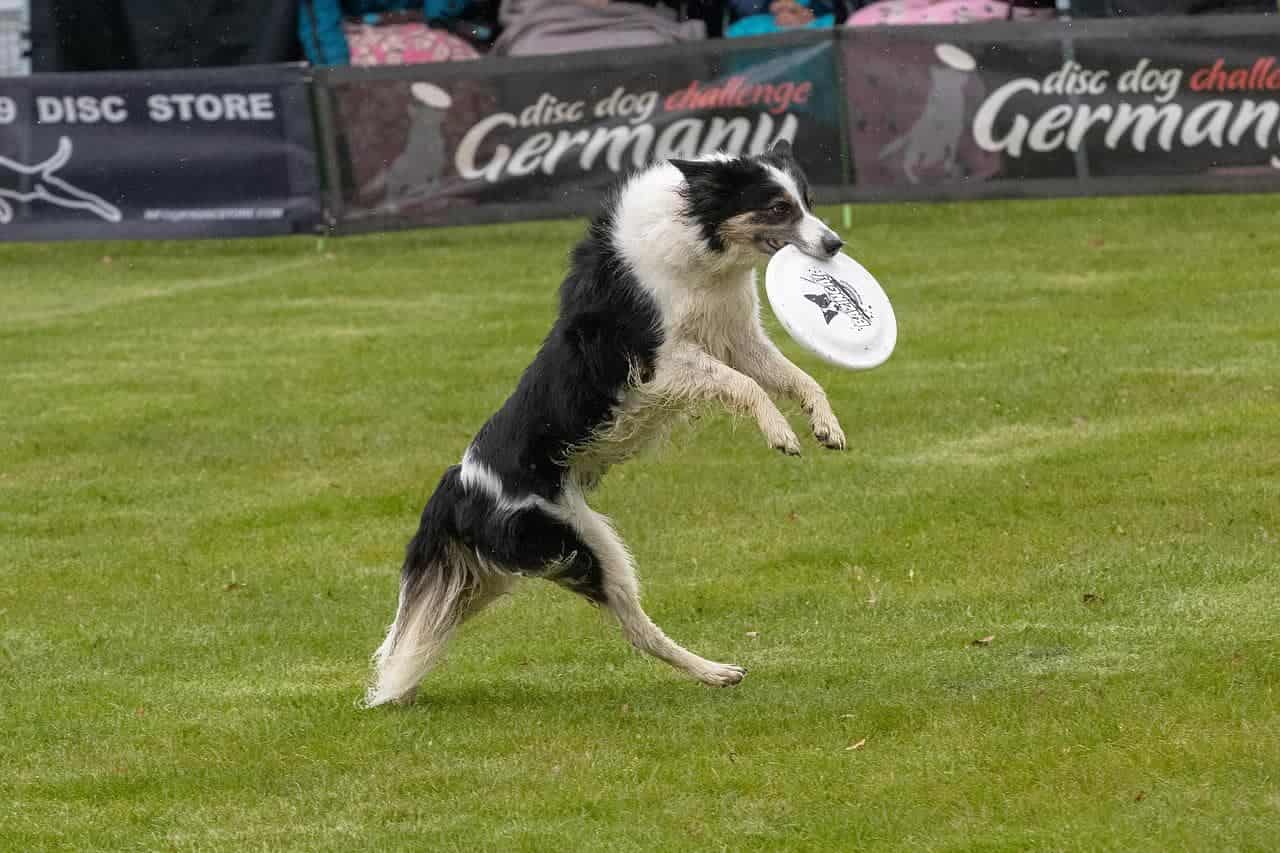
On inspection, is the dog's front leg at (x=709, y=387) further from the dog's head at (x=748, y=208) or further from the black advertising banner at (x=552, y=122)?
the black advertising banner at (x=552, y=122)

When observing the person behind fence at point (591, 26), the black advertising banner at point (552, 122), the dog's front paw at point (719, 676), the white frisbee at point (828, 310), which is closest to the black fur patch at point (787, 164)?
the white frisbee at point (828, 310)

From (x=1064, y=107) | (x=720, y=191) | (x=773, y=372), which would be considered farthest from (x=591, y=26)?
(x=720, y=191)

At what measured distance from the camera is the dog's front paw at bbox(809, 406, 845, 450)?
7.14 m

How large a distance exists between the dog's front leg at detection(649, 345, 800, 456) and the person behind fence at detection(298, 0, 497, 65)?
55.0 feet

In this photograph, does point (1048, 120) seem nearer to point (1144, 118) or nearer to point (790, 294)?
point (1144, 118)

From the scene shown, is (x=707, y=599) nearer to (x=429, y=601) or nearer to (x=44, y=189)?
(x=429, y=601)

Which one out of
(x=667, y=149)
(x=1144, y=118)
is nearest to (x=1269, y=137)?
(x=1144, y=118)

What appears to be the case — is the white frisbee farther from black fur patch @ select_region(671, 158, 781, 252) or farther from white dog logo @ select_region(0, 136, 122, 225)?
white dog logo @ select_region(0, 136, 122, 225)

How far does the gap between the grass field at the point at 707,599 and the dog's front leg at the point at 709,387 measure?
41cm

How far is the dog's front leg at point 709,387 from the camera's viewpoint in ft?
23.6

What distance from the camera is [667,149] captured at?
19141 millimetres

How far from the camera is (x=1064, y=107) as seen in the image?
18578 millimetres

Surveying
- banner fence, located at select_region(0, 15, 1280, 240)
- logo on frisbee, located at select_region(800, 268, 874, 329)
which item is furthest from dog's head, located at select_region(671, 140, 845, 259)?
banner fence, located at select_region(0, 15, 1280, 240)

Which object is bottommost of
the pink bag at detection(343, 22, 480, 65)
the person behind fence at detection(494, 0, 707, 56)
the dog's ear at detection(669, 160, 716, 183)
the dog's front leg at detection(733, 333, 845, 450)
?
the pink bag at detection(343, 22, 480, 65)
